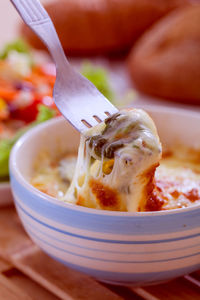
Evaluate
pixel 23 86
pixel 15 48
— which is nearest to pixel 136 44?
pixel 15 48

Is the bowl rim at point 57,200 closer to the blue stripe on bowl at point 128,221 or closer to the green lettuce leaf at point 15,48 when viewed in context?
the blue stripe on bowl at point 128,221

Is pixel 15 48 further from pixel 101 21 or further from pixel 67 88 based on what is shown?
pixel 67 88

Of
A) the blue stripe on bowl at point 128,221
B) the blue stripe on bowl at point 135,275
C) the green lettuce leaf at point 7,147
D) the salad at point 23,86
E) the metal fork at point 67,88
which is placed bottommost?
the salad at point 23,86

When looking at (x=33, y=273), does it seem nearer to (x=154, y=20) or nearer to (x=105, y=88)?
(x=105, y=88)

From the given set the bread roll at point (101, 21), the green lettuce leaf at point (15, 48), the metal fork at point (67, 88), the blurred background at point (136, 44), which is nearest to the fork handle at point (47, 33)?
the metal fork at point (67, 88)

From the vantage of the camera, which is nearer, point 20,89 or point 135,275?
point 135,275

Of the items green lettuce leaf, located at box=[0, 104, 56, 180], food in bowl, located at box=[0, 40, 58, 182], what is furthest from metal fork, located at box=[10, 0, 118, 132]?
food in bowl, located at box=[0, 40, 58, 182]
